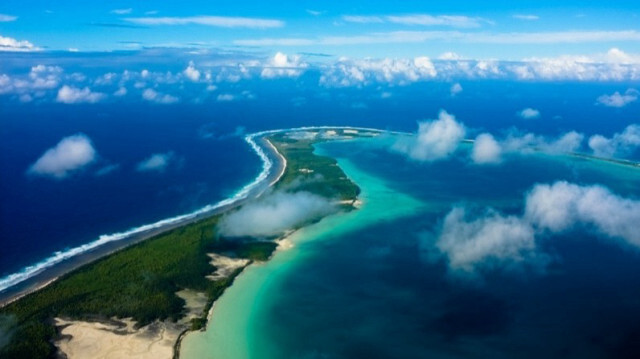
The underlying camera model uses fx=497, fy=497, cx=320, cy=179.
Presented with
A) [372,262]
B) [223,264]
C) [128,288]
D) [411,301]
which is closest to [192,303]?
[128,288]

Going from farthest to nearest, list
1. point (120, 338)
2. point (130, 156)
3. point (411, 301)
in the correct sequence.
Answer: point (130, 156) < point (411, 301) < point (120, 338)

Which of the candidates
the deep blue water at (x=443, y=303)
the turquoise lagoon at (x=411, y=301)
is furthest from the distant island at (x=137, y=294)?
the deep blue water at (x=443, y=303)

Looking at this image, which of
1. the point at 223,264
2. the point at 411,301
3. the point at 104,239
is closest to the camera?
the point at 411,301

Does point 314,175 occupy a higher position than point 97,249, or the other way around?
point 314,175

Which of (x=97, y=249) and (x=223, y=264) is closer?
(x=223, y=264)

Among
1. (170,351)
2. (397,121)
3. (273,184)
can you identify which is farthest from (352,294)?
(397,121)

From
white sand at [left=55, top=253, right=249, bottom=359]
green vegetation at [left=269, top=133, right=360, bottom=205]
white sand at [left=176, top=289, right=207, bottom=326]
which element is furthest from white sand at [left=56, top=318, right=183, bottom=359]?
green vegetation at [left=269, top=133, right=360, bottom=205]

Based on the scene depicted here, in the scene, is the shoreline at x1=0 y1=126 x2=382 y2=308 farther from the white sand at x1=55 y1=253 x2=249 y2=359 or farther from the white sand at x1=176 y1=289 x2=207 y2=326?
the white sand at x1=176 y1=289 x2=207 y2=326

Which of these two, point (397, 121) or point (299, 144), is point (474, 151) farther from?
point (397, 121)

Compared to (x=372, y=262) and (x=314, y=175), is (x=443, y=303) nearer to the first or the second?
(x=372, y=262)
